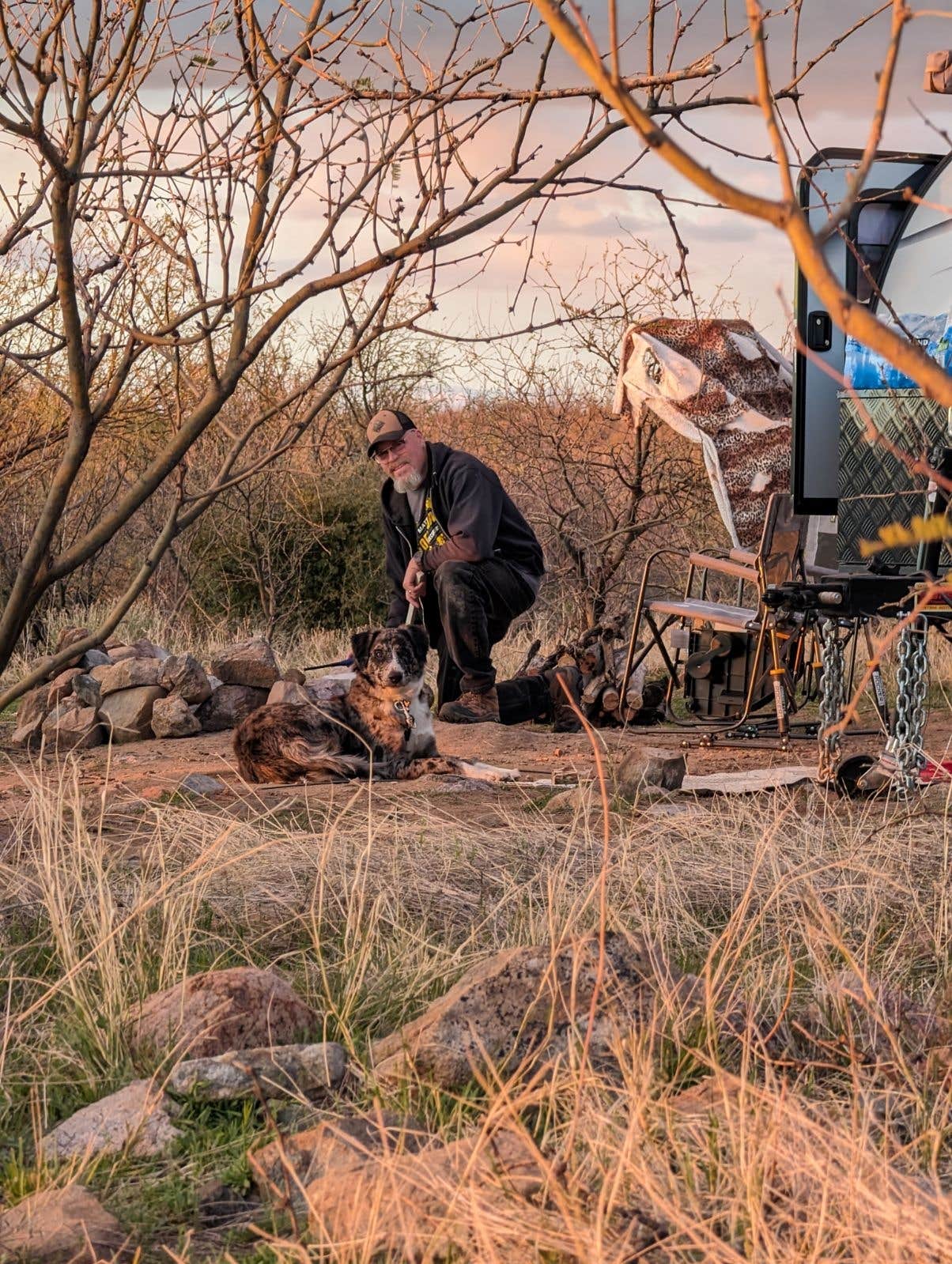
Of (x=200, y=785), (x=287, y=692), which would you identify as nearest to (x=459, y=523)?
(x=287, y=692)

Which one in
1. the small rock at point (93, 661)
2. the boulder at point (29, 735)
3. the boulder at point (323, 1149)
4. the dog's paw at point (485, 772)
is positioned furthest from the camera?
the small rock at point (93, 661)

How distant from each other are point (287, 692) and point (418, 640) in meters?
1.21

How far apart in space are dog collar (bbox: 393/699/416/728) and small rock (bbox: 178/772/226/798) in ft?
2.90

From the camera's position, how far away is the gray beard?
8430 millimetres

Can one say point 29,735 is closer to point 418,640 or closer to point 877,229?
point 418,640

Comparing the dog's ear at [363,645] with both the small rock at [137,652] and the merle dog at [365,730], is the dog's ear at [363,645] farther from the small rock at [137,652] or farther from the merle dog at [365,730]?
the small rock at [137,652]

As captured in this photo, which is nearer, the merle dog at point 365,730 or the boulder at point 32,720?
the merle dog at point 365,730

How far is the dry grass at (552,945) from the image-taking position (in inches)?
78.0

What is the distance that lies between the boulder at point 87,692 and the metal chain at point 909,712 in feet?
15.2

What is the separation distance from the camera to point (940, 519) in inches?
48.1

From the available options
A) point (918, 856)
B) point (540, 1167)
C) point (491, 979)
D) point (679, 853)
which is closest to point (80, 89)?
point (491, 979)

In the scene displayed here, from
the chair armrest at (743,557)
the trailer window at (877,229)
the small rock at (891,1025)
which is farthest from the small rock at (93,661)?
the small rock at (891,1025)

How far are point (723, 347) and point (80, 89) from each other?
7243 millimetres

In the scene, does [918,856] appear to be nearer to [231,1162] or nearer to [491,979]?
[491,979]
